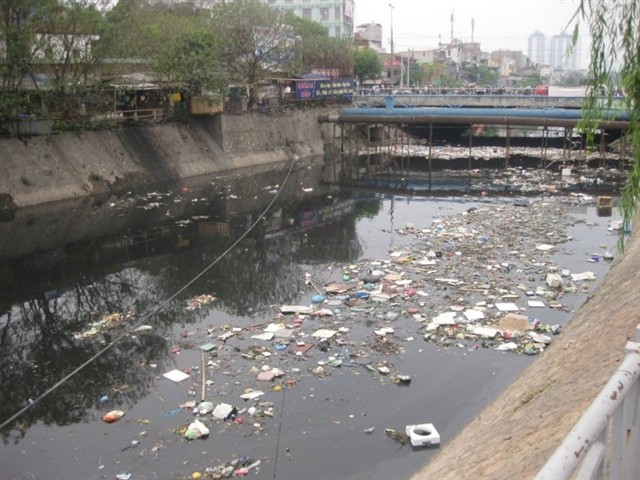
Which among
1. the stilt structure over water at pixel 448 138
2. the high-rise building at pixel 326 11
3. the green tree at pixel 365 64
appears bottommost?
the stilt structure over water at pixel 448 138

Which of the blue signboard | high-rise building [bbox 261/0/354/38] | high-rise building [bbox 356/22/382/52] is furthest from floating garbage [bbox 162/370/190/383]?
high-rise building [bbox 356/22/382/52]

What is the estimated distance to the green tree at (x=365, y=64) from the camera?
56.4 m

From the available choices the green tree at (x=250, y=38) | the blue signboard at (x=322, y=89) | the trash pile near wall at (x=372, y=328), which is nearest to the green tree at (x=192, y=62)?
the green tree at (x=250, y=38)

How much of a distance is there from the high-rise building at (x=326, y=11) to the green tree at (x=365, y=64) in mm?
9113

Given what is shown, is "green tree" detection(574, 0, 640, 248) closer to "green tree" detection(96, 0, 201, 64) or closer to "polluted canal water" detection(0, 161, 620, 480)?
"polluted canal water" detection(0, 161, 620, 480)

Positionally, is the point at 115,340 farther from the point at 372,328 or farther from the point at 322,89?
the point at 322,89

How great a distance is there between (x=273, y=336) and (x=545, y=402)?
4442 mm

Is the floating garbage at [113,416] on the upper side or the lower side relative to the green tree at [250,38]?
lower

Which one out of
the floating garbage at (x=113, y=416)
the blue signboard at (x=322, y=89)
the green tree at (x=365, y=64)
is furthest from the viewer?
the green tree at (x=365, y=64)

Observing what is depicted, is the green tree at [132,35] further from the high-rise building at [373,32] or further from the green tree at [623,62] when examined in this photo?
the high-rise building at [373,32]

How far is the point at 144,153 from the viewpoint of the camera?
969 inches

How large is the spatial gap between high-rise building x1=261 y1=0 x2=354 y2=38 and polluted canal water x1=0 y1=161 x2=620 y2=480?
175 feet

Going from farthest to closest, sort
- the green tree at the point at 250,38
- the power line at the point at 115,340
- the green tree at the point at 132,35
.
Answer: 1. the green tree at the point at 250,38
2. the green tree at the point at 132,35
3. the power line at the point at 115,340

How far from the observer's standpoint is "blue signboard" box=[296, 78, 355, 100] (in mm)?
34094
